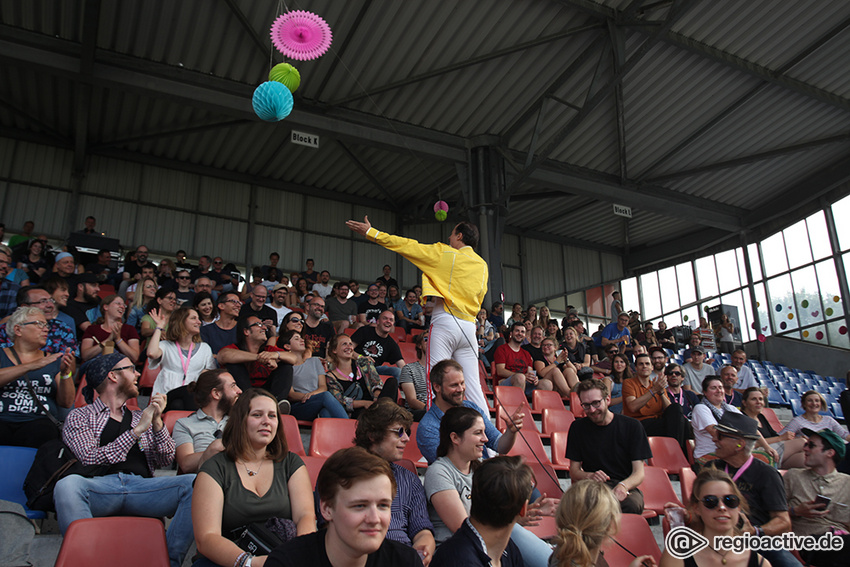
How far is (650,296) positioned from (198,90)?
14307 mm

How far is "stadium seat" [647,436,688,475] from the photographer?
4.80 metres

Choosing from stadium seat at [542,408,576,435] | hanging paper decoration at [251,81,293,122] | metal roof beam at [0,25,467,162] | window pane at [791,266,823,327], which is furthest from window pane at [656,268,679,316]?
hanging paper decoration at [251,81,293,122]

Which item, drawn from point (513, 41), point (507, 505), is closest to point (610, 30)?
point (513, 41)

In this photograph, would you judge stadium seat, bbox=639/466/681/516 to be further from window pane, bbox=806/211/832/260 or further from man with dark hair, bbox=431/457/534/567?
window pane, bbox=806/211/832/260

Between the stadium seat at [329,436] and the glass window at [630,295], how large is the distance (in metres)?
16.1

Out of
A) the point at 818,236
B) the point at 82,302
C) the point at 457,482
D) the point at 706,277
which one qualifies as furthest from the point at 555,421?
the point at 706,277

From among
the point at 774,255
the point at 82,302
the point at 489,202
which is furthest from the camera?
the point at 774,255

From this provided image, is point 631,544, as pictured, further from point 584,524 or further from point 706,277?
point 706,277

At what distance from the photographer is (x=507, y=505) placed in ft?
6.69

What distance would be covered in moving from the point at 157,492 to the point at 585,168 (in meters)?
11.2

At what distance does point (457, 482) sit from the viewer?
278cm

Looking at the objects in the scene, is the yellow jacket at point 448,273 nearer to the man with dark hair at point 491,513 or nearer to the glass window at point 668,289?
the man with dark hair at point 491,513

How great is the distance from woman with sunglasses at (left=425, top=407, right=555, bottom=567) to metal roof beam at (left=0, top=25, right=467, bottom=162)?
7.67 m

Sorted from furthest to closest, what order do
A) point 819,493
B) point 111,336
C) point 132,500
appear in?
1. point 111,336
2. point 819,493
3. point 132,500
